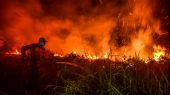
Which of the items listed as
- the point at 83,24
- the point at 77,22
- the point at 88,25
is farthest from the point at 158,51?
the point at 77,22

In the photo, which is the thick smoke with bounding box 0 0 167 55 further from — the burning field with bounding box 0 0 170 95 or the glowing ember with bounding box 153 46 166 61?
the glowing ember with bounding box 153 46 166 61

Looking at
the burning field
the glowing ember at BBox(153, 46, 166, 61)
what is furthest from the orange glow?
the glowing ember at BBox(153, 46, 166, 61)

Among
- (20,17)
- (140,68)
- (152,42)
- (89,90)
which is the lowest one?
(89,90)

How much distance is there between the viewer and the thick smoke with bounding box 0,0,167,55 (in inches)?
755

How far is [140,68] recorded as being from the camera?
5.22 meters

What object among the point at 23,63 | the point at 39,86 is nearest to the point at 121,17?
the point at 23,63

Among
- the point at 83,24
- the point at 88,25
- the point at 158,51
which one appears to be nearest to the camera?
the point at 158,51

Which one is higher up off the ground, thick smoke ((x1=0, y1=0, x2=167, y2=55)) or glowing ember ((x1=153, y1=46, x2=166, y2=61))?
thick smoke ((x1=0, y1=0, x2=167, y2=55))

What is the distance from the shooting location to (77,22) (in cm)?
2041

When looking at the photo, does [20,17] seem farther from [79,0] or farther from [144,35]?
[144,35]

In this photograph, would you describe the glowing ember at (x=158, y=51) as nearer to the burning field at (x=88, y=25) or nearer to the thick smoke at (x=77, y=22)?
the burning field at (x=88, y=25)

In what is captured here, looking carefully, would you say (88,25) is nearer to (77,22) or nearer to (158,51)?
(77,22)

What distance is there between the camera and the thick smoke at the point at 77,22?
63.0ft

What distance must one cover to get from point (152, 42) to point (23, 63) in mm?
9344
